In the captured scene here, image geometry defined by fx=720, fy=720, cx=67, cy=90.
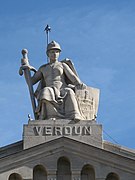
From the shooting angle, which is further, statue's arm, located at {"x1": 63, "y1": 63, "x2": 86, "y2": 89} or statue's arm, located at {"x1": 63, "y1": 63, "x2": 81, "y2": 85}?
statue's arm, located at {"x1": 63, "y1": 63, "x2": 81, "y2": 85}

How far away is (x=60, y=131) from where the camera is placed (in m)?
29.1

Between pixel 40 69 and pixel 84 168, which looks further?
pixel 40 69

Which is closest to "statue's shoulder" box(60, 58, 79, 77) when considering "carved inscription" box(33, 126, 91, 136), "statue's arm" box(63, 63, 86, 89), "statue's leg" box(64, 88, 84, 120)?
"statue's arm" box(63, 63, 86, 89)

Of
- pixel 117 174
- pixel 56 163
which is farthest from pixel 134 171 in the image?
pixel 56 163

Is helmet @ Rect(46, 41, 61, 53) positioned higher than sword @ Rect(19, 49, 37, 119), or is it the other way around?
helmet @ Rect(46, 41, 61, 53)

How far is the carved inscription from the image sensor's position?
2909 centimetres

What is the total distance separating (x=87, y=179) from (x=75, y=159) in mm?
912

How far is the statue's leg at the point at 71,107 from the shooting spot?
2959cm

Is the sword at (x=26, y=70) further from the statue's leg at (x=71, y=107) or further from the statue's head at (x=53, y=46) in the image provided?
the statue's leg at (x=71, y=107)

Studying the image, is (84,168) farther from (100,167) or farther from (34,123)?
(34,123)

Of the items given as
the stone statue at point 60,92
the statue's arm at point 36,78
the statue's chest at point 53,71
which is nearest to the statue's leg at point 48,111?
the stone statue at point 60,92

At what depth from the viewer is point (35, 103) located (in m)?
31.0

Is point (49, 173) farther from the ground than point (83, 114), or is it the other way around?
point (83, 114)

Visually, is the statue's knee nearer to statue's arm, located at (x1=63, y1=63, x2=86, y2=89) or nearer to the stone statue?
the stone statue
